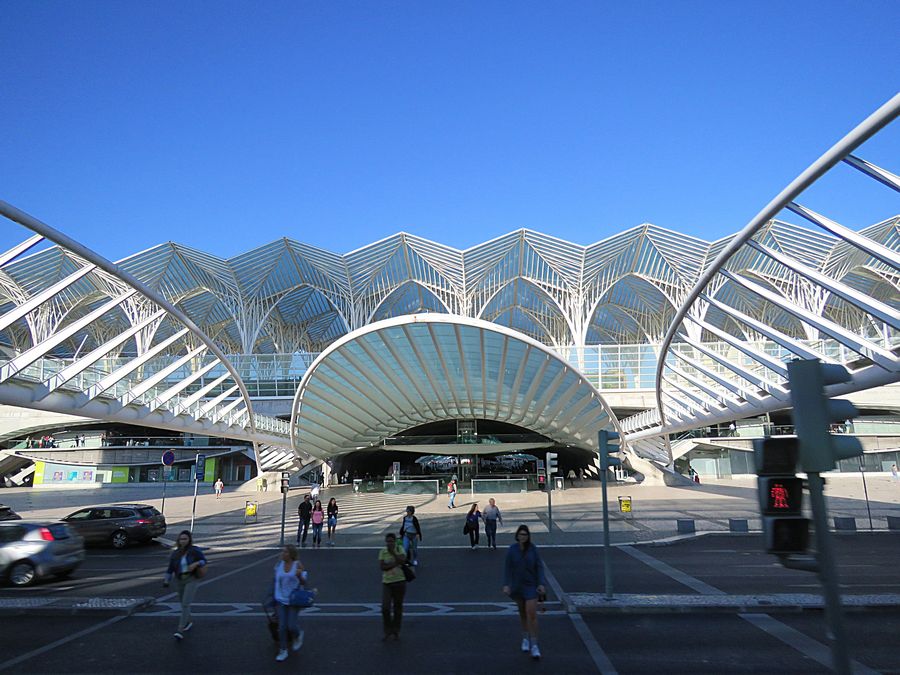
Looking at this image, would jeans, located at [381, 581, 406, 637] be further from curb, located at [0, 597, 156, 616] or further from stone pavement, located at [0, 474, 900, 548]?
stone pavement, located at [0, 474, 900, 548]

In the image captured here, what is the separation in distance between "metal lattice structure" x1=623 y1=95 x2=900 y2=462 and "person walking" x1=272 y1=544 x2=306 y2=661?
12066mm

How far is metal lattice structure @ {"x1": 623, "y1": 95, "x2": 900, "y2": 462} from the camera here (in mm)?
12844

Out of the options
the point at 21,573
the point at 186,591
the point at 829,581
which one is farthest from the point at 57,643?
the point at 829,581

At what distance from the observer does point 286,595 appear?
7.17 m

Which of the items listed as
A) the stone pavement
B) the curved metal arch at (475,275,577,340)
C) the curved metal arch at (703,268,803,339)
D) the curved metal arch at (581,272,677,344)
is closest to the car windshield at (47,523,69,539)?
the stone pavement

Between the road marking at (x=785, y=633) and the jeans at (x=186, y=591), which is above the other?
the jeans at (x=186, y=591)

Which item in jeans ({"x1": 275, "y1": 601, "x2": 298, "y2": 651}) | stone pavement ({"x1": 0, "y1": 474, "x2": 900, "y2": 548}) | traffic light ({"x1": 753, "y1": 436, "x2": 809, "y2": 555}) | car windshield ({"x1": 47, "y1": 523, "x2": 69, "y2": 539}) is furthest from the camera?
stone pavement ({"x1": 0, "y1": 474, "x2": 900, "y2": 548})

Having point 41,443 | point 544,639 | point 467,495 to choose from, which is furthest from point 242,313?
point 544,639

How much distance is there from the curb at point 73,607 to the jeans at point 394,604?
4.82 metres

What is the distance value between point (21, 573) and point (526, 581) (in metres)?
11.6

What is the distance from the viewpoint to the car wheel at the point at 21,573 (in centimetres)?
1223

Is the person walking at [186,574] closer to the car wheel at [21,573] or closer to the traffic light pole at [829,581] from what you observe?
the car wheel at [21,573]

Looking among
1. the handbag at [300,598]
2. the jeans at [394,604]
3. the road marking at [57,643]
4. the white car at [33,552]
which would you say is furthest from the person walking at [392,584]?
the white car at [33,552]

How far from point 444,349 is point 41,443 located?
52.8 metres
